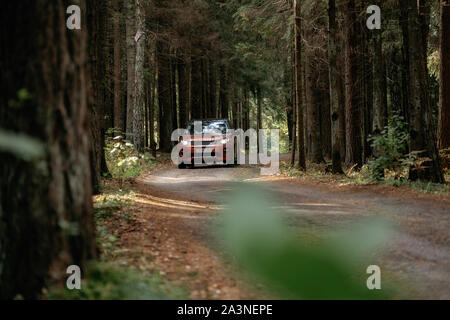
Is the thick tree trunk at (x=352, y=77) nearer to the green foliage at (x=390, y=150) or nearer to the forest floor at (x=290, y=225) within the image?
the green foliage at (x=390, y=150)

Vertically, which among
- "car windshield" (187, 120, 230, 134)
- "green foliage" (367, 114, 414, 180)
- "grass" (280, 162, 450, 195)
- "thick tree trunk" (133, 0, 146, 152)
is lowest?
"grass" (280, 162, 450, 195)

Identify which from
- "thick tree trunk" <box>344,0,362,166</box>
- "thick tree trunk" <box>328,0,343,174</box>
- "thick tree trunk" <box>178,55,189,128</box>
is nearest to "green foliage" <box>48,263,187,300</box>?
"thick tree trunk" <box>328,0,343,174</box>

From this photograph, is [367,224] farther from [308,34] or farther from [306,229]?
[308,34]

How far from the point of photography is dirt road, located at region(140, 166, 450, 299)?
4598 millimetres

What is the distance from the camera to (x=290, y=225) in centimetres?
692

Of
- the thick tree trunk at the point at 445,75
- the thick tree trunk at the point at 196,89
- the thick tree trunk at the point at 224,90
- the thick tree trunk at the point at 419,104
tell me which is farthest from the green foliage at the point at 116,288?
the thick tree trunk at the point at 224,90

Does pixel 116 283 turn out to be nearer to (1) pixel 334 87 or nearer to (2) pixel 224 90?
(1) pixel 334 87

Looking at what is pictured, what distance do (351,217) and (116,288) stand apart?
5.02 metres

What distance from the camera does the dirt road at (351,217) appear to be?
181 inches

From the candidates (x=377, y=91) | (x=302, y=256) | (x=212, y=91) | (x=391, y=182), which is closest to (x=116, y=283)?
(x=302, y=256)

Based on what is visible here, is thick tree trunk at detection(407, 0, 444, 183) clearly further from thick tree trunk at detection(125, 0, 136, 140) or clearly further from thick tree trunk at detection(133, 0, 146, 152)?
thick tree trunk at detection(125, 0, 136, 140)

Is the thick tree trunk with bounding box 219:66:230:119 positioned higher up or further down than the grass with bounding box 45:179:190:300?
higher up
